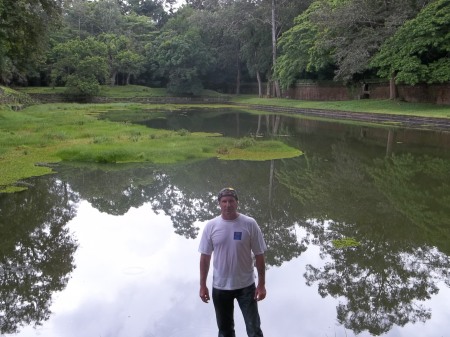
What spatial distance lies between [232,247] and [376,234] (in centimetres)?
523

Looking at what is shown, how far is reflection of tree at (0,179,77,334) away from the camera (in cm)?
582

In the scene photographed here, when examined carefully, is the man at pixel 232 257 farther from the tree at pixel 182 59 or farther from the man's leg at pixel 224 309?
the tree at pixel 182 59

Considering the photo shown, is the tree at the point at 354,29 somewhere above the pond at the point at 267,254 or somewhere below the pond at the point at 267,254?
above

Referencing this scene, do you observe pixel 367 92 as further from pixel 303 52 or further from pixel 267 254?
pixel 267 254

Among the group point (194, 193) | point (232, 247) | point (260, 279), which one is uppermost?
point (232, 247)

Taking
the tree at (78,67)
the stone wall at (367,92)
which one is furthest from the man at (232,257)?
the tree at (78,67)

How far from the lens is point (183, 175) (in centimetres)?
1391

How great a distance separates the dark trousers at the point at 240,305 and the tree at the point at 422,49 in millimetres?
27824

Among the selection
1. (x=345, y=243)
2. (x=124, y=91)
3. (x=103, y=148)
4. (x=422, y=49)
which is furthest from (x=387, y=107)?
(x=124, y=91)

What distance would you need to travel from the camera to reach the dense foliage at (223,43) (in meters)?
28.3

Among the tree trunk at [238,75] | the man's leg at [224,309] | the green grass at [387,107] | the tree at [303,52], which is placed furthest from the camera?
the tree trunk at [238,75]

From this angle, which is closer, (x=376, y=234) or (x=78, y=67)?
(x=376, y=234)

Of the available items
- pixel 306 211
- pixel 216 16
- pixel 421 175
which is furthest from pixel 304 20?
pixel 306 211

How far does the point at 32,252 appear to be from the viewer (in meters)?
7.62
